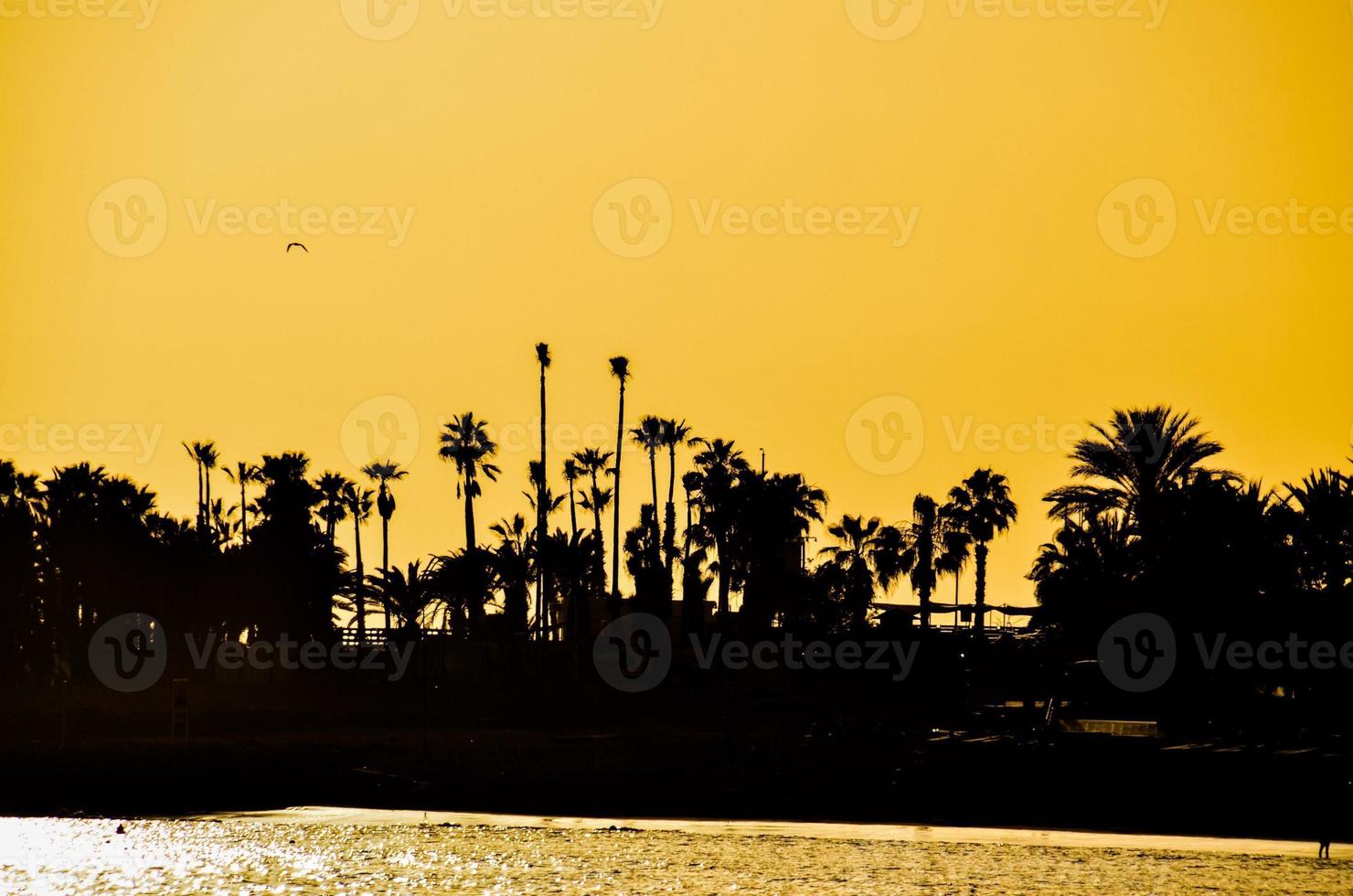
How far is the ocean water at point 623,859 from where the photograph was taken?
66.7 feet

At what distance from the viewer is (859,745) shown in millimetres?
35188

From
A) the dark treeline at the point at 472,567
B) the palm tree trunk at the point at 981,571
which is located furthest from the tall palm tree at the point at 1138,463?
the palm tree trunk at the point at 981,571

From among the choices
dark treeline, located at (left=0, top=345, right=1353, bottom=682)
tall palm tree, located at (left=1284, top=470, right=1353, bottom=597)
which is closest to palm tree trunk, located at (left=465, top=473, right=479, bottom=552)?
dark treeline, located at (left=0, top=345, right=1353, bottom=682)

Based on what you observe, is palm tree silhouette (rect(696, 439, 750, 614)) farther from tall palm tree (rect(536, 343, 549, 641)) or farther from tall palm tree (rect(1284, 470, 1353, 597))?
tall palm tree (rect(1284, 470, 1353, 597))

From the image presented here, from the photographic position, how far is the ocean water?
20344mm

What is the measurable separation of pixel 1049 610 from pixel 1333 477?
820 centimetres

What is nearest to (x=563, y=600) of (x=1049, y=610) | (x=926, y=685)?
(x=926, y=685)

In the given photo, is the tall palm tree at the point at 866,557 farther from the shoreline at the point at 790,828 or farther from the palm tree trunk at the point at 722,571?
the shoreline at the point at 790,828

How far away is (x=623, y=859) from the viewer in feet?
73.0

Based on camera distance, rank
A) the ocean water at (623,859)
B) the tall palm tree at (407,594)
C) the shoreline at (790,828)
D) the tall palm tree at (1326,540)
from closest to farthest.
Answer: the ocean water at (623,859) < the shoreline at (790,828) < the tall palm tree at (1326,540) < the tall palm tree at (407,594)

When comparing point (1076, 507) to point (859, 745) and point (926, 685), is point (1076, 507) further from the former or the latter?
point (859, 745)

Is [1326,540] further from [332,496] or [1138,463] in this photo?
[332,496]

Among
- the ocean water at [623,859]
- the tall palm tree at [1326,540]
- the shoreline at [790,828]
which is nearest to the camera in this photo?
the ocean water at [623,859]

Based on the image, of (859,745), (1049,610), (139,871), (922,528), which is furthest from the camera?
(922,528)
